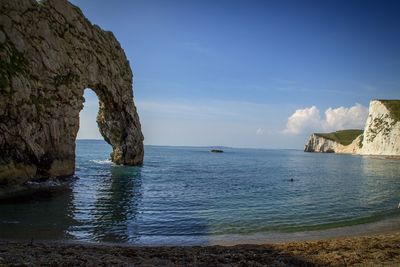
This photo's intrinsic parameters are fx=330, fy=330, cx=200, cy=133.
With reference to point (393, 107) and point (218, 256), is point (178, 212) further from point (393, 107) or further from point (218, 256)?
point (393, 107)

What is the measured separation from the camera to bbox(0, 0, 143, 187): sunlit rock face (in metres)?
30.8

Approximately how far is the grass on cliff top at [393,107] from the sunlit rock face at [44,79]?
137 meters

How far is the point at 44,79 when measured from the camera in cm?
3722

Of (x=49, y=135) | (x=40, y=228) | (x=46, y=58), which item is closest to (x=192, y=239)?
(x=40, y=228)

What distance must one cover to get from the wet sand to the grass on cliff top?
153143 mm

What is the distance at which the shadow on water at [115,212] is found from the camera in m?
19.0

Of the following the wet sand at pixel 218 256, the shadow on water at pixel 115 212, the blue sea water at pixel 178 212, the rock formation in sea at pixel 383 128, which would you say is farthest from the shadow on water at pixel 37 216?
the rock formation in sea at pixel 383 128

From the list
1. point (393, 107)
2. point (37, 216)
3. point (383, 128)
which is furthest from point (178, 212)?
point (393, 107)

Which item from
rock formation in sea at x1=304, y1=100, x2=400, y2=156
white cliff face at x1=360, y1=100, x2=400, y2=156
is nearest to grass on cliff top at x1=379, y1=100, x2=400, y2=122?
rock formation in sea at x1=304, y1=100, x2=400, y2=156

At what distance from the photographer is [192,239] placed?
1859cm

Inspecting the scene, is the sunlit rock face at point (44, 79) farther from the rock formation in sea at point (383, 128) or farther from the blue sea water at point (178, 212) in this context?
the rock formation in sea at point (383, 128)

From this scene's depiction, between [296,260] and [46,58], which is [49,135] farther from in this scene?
[296,260]

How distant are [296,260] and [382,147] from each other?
16561 centimetres

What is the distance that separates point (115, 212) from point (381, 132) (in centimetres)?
15851
